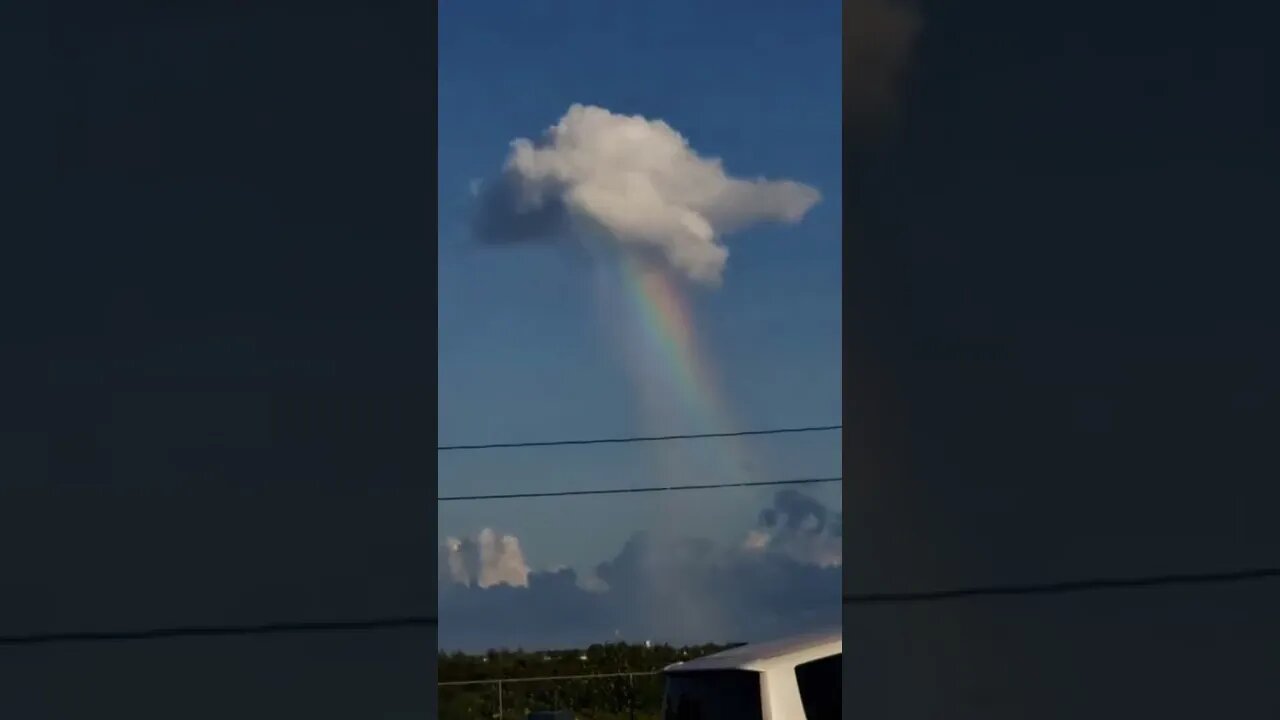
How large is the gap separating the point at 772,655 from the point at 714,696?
0.90 feet

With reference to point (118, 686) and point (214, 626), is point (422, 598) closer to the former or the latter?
point (214, 626)

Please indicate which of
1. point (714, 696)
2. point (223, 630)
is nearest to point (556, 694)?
point (714, 696)

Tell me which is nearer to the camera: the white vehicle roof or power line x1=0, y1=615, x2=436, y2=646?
power line x1=0, y1=615, x2=436, y2=646

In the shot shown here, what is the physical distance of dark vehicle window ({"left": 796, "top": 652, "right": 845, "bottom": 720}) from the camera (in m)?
6.10
